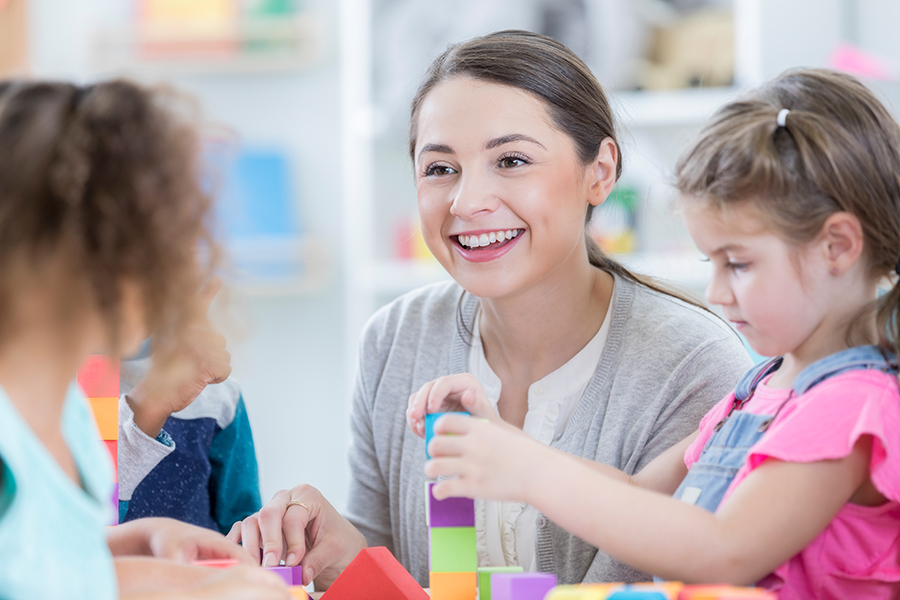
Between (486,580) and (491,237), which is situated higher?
(491,237)

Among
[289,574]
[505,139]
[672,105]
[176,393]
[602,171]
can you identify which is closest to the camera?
[289,574]

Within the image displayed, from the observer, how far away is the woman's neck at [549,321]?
1312 millimetres

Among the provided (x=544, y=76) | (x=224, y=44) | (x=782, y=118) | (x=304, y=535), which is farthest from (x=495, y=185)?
(x=224, y=44)

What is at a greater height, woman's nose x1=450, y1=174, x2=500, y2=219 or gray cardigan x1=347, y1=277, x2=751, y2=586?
woman's nose x1=450, y1=174, x2=500, y2=219

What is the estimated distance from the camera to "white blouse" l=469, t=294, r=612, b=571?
3.95 ft

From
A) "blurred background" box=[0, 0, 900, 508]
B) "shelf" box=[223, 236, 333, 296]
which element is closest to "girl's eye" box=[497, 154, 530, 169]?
"blurred background" box=[0, 0, 900, 508]

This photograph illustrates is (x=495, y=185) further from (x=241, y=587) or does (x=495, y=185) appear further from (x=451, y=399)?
(x=241, y=587)

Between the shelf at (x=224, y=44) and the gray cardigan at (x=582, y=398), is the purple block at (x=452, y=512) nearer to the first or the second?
the gray cardigan at (x=582, y=398)

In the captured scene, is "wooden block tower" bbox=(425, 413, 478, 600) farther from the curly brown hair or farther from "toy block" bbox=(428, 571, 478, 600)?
the curly brown hair

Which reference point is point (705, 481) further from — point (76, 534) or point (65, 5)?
point (65, 5)

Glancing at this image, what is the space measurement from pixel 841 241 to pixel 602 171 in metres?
0.52

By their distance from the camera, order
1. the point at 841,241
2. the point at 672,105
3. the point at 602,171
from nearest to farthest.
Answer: the point at 841,241
the point at 602,171
the point at 672,105

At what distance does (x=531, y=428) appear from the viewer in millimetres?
1249

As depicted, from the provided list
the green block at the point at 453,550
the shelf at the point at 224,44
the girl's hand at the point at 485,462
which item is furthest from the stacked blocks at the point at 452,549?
the shelf at the point at 224,44
